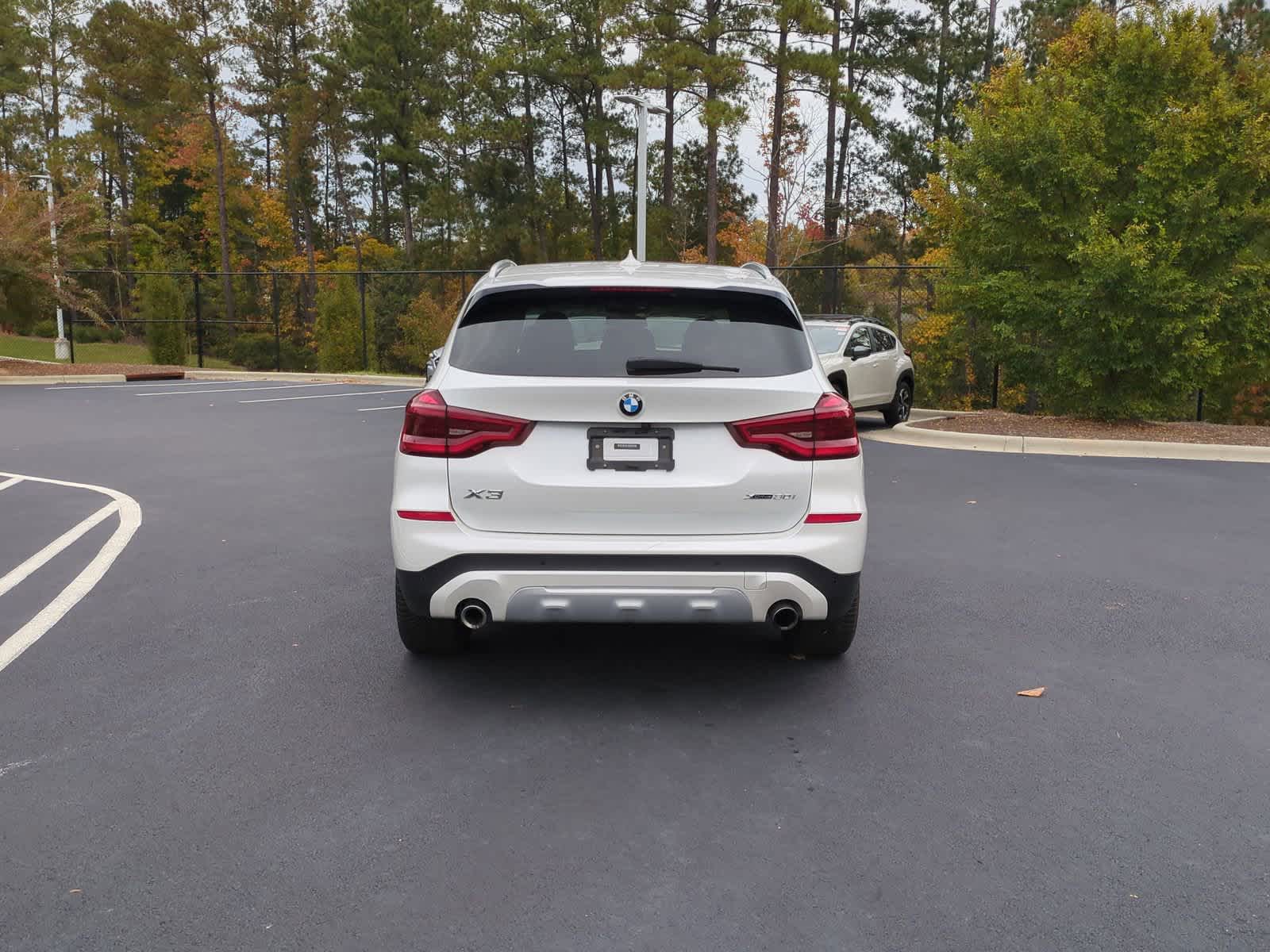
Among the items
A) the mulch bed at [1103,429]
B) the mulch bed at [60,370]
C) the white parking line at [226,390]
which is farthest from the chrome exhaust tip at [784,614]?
the mulch bed at [60,370]

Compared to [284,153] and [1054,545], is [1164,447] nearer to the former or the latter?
[1054,545]

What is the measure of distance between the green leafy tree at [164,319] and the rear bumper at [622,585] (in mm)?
32092

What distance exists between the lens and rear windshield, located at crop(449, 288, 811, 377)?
4.41m

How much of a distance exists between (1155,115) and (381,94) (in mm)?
42124

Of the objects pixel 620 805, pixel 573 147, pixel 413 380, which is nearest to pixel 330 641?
pixel 620 805

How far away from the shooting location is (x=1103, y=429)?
1472 cm

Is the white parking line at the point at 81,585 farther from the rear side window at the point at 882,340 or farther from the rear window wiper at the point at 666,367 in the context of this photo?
the rear side window at the point at 882,340

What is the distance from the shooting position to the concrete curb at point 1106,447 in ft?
42.6

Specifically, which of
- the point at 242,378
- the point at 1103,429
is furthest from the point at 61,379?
the point at 1103,429

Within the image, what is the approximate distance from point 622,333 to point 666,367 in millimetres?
285

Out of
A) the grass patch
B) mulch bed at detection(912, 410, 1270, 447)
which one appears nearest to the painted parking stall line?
the grass patch

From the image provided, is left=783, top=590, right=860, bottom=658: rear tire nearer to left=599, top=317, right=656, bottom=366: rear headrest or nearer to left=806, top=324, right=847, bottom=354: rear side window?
left=599, top=317, right=656, bottom=366: rear headrest

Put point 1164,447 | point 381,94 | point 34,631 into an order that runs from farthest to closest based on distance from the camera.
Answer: point 381,94, point 1164,447, point 34,631

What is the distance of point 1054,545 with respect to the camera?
25.5 ft
